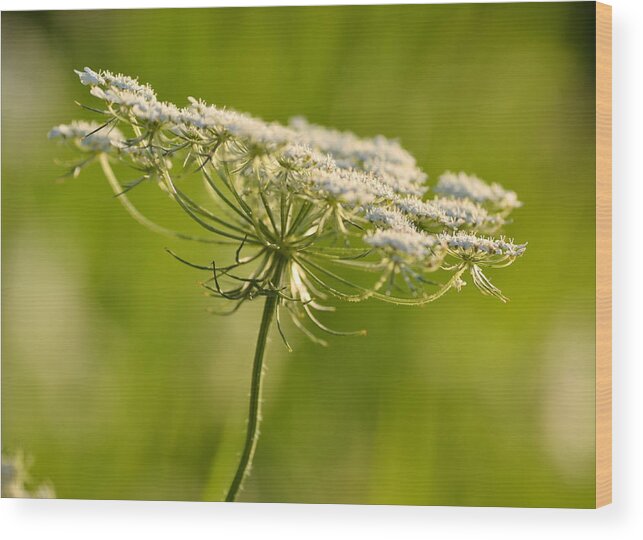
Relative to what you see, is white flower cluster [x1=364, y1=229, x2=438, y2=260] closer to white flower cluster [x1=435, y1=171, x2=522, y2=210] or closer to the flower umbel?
the flower umbel

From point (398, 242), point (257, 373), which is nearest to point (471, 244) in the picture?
point (398, 242)

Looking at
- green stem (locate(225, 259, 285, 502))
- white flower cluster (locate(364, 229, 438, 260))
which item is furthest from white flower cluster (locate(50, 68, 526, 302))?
green stem (locate(225, 259, 285, 502))

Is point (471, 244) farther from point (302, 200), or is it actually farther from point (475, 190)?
point (302, 200)

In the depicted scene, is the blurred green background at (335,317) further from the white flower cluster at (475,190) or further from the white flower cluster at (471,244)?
the white flower cluster at (471,244)

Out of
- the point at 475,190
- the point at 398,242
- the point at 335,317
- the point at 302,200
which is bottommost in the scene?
the point at 335,317

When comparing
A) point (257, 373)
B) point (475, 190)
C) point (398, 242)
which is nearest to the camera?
point (398, 242)

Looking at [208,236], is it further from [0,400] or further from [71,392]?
[0,400]
